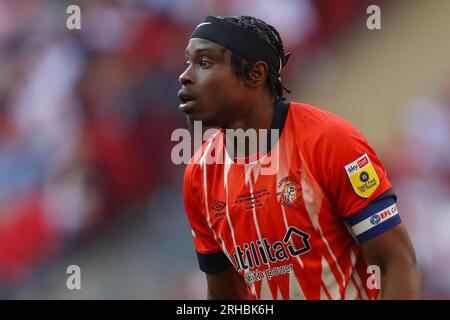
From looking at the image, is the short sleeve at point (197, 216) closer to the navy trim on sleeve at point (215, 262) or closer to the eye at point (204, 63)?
the navy trim on sleeve at point (215, 262)

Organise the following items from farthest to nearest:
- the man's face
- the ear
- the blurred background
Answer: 1. the blurred background
2. the ear
3. the man's face

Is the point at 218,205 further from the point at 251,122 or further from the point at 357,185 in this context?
the point at 357,185

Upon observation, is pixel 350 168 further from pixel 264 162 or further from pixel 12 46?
pixel 12 46

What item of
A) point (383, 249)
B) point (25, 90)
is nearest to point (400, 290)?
point (383, 249)

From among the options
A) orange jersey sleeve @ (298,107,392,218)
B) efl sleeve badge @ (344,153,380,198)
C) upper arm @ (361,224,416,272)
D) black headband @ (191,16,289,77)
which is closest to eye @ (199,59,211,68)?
black headband @ (191,16,289,77)

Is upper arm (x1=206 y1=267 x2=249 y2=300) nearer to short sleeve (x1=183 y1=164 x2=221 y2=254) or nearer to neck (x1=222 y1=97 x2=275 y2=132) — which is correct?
short sleeve (x1=183 y1=164 x2=221 y2=254)

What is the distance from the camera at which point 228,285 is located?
3.76 m

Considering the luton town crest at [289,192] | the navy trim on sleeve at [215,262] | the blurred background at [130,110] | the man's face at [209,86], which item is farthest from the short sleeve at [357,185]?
the blurred background at [130,110]

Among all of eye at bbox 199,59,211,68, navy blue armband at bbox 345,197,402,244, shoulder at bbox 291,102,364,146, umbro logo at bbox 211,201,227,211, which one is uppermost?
eye at bbox 199,59,211,68

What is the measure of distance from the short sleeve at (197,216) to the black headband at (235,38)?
2.00 ft

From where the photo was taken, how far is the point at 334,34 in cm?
616

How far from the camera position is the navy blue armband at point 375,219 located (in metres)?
3.04

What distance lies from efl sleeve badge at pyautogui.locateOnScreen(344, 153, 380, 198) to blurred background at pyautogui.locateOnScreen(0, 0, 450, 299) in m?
2.94

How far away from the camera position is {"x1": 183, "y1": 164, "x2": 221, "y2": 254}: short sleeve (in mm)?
3619
